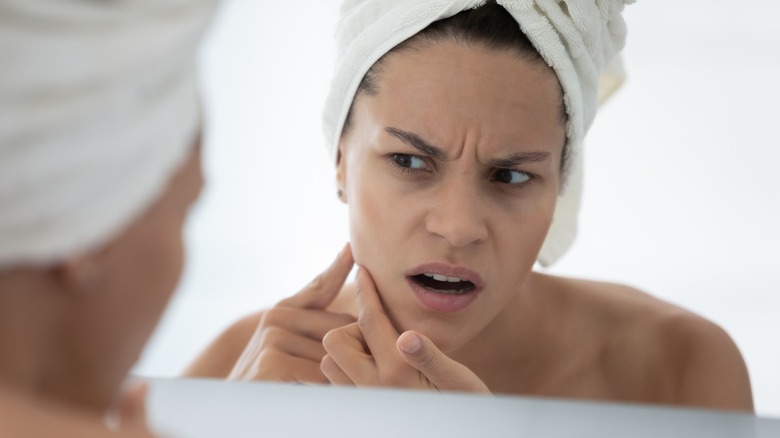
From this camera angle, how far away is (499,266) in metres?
1.11

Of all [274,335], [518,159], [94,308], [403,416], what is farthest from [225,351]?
[94,308]

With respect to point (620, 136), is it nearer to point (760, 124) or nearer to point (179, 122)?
point (760, 124)

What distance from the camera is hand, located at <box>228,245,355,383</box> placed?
3.74 ft

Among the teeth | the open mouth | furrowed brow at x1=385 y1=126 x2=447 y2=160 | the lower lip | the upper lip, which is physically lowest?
the lower lip

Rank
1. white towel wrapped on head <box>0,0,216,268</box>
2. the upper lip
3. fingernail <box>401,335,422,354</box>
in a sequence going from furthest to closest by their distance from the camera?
the upper lip, fingernail <box>401,335,422,354</box>, white towel wrapped on head <box>0,0,216,268</box>

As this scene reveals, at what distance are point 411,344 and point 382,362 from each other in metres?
0.07

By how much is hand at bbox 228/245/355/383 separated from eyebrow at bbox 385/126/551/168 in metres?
0.21

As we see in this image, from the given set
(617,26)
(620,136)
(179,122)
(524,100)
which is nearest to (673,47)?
(620,136)

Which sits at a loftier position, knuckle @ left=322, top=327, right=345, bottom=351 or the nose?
the nose

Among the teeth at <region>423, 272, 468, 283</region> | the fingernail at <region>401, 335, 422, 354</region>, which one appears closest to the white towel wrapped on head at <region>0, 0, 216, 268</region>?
the fingernail at <region>401, 335, 422, 354</region>

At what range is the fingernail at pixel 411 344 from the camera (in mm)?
985

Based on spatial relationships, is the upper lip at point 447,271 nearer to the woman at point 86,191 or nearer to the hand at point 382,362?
the hand at point 382,362

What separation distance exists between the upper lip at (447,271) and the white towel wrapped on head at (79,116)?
22.7 inches

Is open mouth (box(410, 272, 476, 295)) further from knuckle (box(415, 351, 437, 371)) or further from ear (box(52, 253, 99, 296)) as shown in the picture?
ear (box(52, 253, 99, 296))
